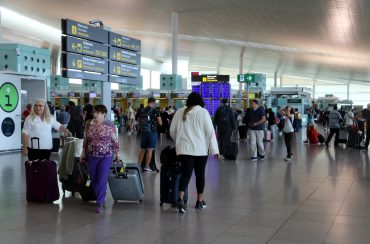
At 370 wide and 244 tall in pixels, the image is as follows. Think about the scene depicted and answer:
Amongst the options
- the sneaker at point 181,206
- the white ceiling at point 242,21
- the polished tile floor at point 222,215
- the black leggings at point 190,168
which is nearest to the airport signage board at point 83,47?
the polished tile floor at point 222,215

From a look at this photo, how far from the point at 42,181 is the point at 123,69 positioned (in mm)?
3295

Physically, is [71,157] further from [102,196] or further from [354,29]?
[354,29]

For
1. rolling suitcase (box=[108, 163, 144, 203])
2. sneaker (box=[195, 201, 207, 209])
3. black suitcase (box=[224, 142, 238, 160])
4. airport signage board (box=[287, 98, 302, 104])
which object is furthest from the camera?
airport signage board (box=[287, 98, 302, 104])

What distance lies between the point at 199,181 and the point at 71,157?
197cm

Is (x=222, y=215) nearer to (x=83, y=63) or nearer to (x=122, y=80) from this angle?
(x=83, y=63)

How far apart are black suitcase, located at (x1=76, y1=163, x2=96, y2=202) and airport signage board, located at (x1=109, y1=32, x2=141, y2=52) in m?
2.84

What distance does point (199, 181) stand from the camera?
648cm

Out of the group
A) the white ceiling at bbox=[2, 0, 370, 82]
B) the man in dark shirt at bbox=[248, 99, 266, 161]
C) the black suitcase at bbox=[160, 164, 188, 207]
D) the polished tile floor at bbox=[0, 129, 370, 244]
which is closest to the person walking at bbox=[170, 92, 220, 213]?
the black suitcase at bbox=[160, 164, 188, 207]

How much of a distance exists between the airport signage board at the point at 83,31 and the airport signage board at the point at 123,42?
0.25m

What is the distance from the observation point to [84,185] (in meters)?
7.00

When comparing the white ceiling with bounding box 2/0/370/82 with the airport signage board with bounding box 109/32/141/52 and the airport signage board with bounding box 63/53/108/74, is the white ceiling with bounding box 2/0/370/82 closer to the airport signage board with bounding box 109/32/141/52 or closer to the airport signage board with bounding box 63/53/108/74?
the airport signage board with bounding box 109/32/141/52

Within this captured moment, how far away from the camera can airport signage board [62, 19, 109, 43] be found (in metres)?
7.94

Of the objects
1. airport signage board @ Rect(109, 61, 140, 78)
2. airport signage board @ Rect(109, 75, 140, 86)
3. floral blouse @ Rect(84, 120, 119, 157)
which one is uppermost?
airport signage board @ Rect(109, 61, 140, 78)

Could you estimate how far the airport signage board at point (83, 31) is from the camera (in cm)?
794
